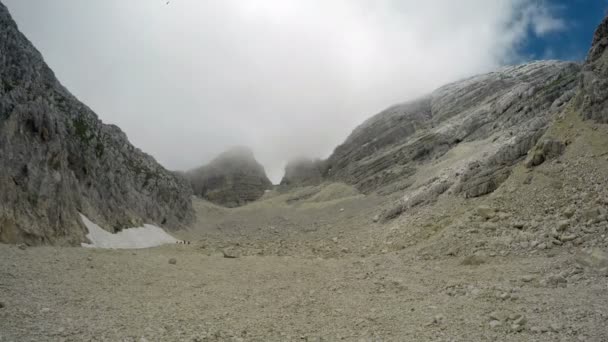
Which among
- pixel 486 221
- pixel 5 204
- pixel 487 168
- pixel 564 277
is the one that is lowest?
pixel 564 277

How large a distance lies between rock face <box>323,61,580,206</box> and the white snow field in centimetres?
2440

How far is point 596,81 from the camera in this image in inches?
770

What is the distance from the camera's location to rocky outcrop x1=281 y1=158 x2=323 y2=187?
108 meters

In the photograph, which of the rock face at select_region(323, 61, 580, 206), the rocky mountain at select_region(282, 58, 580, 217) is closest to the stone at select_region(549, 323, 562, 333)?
the rocky mountain at select_region(282, 58, 580, 217)

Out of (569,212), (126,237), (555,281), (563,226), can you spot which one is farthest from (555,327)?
(126,237)

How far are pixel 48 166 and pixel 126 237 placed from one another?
359 inches

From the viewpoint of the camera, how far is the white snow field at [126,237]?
2618cm

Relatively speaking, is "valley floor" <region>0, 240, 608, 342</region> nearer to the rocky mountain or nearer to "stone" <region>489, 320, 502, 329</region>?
Result: "stone" <region>489, 320, 502, 329</region>

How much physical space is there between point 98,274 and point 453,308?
1366 centimetres

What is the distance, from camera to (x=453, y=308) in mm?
9875

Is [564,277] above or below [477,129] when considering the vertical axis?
below

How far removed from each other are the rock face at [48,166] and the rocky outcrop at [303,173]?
2632 inches

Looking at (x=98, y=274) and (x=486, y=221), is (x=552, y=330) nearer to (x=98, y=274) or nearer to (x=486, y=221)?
(x=486, y=221)

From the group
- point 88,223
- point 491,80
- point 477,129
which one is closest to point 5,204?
point 88,223
